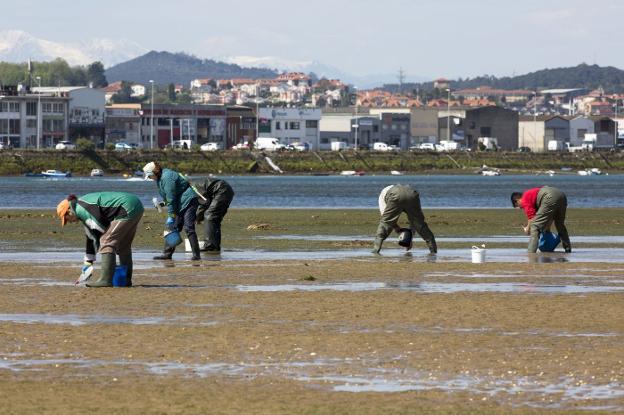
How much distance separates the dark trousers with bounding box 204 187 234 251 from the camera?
1371 inches

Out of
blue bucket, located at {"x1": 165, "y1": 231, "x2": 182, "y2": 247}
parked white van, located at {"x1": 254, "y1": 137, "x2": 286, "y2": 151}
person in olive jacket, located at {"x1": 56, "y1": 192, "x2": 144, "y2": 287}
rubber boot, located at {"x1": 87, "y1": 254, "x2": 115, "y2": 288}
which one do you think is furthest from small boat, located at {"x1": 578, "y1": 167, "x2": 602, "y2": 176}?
person in olive jacket, located at {"x1": 56, "y1": 192, "x2": 144, "y2": 287}

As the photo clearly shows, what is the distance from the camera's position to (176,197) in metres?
30.8

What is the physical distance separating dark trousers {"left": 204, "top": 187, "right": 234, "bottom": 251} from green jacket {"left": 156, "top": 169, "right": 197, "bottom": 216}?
3456 mm

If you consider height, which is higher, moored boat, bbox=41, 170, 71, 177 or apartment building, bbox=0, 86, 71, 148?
apartment building, bbox=0, 86, 71, 148

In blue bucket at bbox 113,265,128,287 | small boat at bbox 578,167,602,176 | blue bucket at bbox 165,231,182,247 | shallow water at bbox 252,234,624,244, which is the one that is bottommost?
small boat at bbox 578,167,602,176

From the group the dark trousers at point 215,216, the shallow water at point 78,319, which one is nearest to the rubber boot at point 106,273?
the shallow water at point 78,319

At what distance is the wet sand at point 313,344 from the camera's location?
14883 millimetres

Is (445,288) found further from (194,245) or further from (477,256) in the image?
(194,245)

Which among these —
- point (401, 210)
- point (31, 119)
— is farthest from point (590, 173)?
point (401, 210)

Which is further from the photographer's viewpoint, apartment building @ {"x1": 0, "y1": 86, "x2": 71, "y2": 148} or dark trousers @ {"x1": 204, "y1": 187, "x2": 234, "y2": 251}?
apartment building @ {"x1": 0, "y1": 86, "x2": 71, "y2": 148}

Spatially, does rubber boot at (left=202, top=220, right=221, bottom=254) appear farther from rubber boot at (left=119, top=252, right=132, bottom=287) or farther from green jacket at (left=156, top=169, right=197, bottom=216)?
rubber boot at (left=119, top=252, right=132, bottom=287)

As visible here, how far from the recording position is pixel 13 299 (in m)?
23.5

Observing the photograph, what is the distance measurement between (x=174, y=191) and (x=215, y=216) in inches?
178

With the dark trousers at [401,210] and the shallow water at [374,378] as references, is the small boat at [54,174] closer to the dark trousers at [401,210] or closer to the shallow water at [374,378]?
the dark trousers at [401,210]
